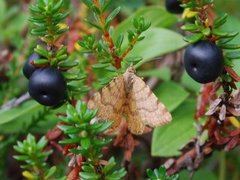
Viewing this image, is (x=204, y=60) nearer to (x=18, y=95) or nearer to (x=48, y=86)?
(x=48, y=86)

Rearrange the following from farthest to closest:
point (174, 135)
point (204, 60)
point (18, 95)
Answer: point (18, 95)
point (174, 135)
point (204, 60)

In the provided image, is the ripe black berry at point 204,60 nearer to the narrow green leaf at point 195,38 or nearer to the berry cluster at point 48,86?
the narrow green leaf at point 195,38

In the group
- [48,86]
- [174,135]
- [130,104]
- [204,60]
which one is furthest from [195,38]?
[174,135]

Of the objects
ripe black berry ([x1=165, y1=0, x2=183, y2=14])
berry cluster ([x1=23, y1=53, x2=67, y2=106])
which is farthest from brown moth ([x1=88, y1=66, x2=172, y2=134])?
ripe black berry ([x1=165, y1=0, x2=183, y2=14])

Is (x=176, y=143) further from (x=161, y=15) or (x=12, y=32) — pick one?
(x=12, y=32)


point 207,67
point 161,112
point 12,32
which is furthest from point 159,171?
point 12,32

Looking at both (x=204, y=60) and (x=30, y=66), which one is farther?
(x=30, y=66)
